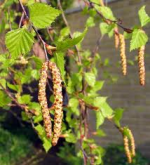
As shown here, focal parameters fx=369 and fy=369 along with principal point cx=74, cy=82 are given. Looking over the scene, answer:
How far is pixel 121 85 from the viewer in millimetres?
4742

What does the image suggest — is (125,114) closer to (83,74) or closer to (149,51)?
(149,51)

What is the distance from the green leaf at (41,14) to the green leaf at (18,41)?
0.07 metres

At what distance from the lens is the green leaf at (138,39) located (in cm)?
150

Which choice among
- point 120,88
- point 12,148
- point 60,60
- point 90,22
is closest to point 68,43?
point 60,60

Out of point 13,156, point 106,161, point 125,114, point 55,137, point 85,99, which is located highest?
A: point 55,137

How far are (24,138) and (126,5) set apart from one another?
135 inches

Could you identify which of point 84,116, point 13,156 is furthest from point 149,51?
point 13,156

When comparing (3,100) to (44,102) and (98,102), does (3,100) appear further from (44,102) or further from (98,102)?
(44,102)

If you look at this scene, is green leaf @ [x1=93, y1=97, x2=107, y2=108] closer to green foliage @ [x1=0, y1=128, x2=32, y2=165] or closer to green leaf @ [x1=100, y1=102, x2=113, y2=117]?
green leaf @ [x1=100, y1=102, x2=113, y2=117]

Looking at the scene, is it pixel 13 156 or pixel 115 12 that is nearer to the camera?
pixel 115 12

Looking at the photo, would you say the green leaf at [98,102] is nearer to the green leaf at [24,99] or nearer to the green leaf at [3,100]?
the green leaf at [24,99]

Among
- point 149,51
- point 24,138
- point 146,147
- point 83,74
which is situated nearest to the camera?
point 83,74

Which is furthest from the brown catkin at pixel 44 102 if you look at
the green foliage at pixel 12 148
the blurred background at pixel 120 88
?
the green foliage at pixel 12 148

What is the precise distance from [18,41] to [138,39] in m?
0.57
